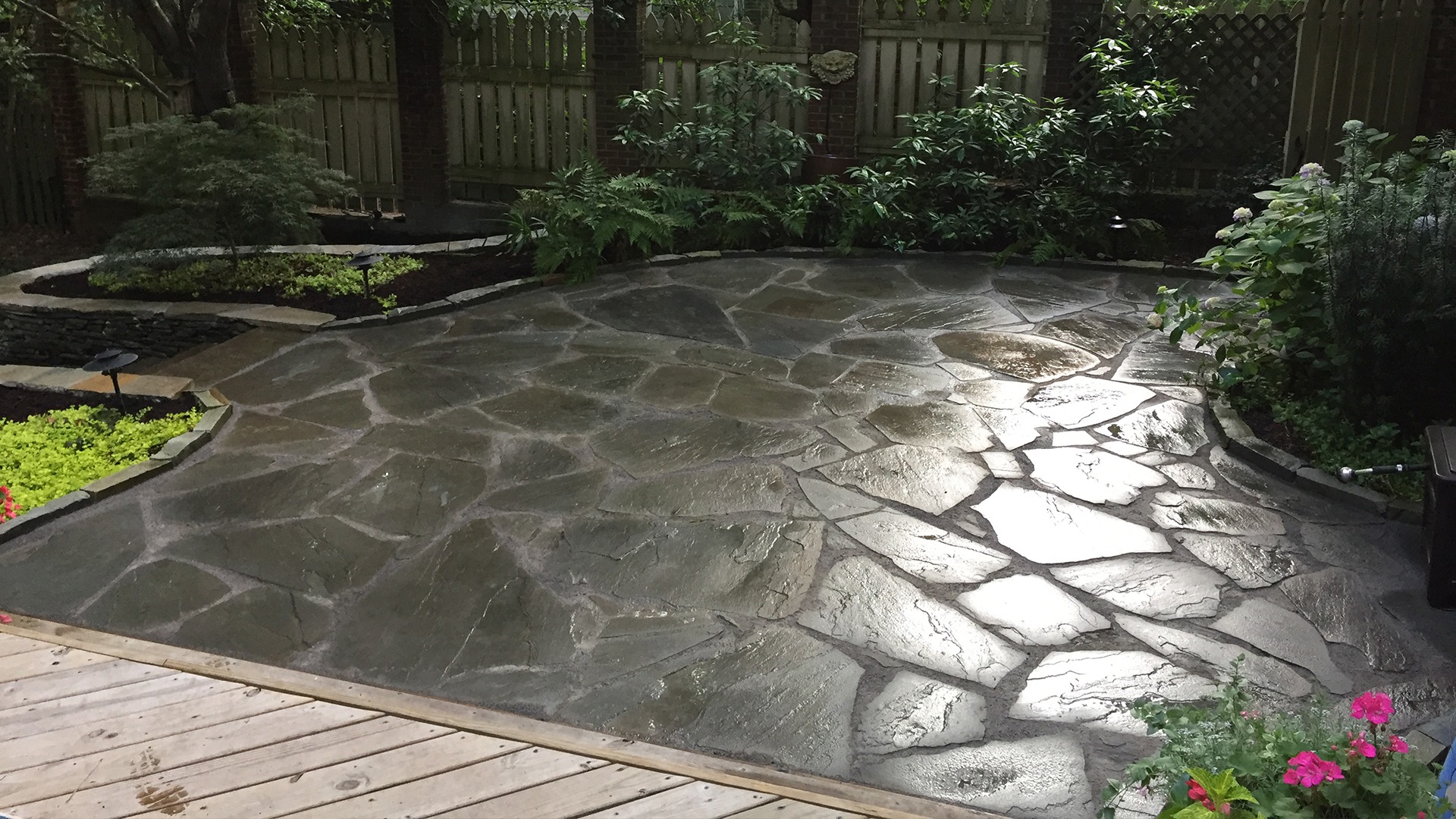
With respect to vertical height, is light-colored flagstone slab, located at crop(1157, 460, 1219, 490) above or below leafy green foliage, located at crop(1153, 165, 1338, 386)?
below

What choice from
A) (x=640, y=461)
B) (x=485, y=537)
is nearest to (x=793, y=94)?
(x=640, y=461)

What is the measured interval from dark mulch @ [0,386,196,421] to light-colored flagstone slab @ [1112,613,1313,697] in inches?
Answer: 176

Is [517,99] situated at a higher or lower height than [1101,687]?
higher

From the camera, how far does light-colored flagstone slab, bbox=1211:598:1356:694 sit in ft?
10.9

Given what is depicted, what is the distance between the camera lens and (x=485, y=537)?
421cm

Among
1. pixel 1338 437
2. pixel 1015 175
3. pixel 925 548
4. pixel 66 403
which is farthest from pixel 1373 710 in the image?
pixel 1015 175

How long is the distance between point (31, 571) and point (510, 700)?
1.99 meters

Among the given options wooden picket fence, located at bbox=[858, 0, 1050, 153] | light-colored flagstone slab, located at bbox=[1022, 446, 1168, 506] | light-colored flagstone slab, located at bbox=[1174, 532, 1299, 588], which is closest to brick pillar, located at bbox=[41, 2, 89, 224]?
wooden picket fence, located at bbox=[858, 0, 1050, 153]

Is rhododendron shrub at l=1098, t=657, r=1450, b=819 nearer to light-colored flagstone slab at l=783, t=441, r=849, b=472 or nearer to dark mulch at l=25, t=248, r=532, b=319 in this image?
light-colored flagstone slab at l=783, t=441, r=849, b=472

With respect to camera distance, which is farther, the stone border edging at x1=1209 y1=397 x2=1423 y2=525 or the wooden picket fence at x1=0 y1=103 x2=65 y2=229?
the wooden picket fence at x1=0 y1=103 x2=65 y2=229

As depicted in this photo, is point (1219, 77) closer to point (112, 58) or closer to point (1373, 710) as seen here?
point (1373, 710)

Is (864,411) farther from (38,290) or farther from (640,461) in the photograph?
(38,290)

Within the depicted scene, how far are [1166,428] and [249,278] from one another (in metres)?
5.93

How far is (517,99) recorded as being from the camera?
10.6m
